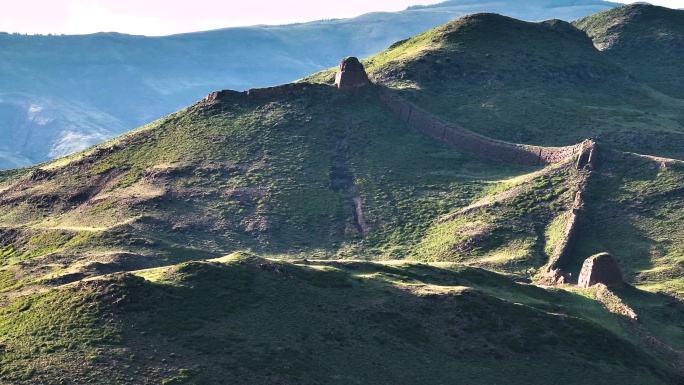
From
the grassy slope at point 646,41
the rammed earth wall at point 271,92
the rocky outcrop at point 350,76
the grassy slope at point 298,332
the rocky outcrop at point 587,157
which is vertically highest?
the grassy slope at point 646,41

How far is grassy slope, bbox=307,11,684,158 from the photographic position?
456 ft

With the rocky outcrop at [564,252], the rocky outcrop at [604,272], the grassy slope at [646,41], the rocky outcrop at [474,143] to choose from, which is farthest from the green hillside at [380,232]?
the grassy slope at [646,41]

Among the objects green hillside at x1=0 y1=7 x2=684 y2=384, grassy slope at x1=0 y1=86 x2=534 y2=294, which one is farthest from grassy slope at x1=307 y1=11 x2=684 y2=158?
grassy slope at x1=0 y1=86 x2=534 y2=294

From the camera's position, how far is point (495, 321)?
3216 inches

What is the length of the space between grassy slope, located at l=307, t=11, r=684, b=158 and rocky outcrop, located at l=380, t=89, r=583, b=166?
4177 mm

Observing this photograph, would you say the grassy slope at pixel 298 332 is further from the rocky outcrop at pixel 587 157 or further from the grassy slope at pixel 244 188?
the rocky outcrop at pixel 587 157

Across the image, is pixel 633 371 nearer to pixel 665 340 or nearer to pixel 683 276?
pixel 665 340

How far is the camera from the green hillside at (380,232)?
73.0 meters

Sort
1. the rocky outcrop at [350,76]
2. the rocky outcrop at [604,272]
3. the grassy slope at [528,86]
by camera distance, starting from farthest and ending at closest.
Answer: the rocky outcrop at [350,76], the grassy slope at [528,86], the rocky outcrop at [604,272]

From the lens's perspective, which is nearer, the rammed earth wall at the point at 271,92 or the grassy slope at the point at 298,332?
the grassy slope at the point at 298,332

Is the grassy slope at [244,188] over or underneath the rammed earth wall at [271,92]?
underneath

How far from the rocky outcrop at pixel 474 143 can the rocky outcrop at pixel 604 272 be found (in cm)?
2645

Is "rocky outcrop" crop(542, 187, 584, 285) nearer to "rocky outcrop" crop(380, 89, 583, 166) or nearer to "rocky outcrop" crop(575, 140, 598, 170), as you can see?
"rocky outcrop" crop(575, 140, 598, 170)

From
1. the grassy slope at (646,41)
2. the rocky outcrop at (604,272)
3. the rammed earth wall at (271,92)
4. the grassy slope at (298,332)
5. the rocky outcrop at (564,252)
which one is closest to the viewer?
the grassy slope at (298,332)
